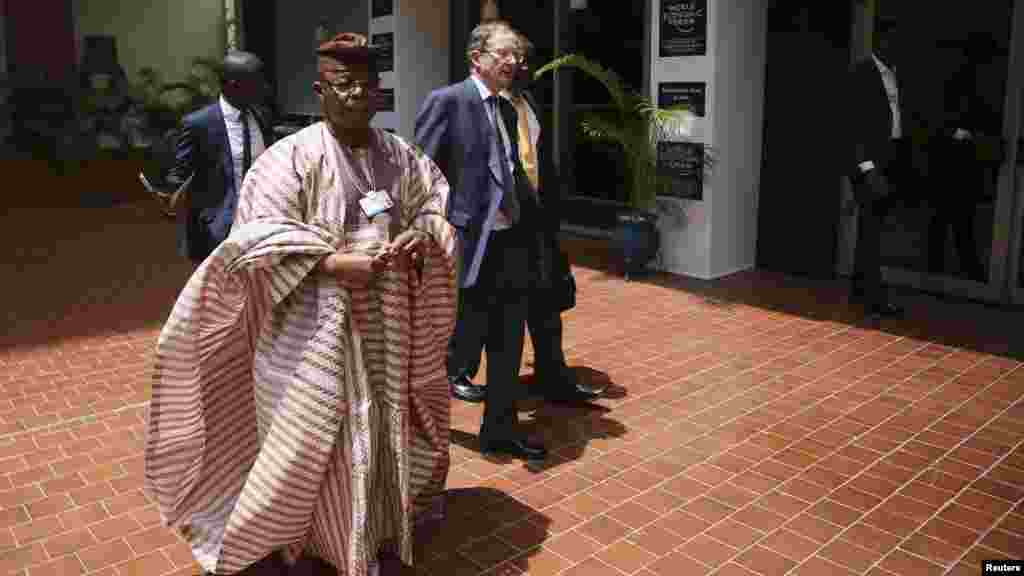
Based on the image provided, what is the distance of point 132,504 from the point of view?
154 inches

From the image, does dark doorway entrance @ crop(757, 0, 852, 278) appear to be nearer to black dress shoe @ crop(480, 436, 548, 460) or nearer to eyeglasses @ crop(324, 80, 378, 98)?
black dress shoe @ crop(480, 436, 548, 460)

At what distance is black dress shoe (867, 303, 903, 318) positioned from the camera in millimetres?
6699

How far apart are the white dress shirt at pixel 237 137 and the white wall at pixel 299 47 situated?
376 inches

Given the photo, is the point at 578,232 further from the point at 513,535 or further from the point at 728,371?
the point at 513,535

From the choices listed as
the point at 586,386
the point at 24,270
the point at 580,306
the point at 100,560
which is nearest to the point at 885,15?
the point at 580,306

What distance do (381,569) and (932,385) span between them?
3.43m

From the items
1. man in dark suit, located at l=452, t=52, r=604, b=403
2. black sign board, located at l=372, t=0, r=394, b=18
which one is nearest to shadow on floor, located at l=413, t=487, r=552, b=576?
man in dark suit, located at l=452, t=52, r=604, b=403

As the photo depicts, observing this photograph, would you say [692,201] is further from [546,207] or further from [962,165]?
[546,207]

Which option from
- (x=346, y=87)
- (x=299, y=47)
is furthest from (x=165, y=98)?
(x=346, y=87)

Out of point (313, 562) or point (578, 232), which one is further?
point (578, 232)

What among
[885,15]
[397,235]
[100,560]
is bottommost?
[100,560]

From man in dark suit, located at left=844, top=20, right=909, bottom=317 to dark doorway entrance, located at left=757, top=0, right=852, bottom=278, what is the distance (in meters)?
0.81

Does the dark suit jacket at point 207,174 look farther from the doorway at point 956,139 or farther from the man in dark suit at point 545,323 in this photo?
the doorway at point 956,139

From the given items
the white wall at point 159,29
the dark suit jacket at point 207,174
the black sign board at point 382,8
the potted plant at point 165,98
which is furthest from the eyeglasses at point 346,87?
Result: the white wall at point 159,29
